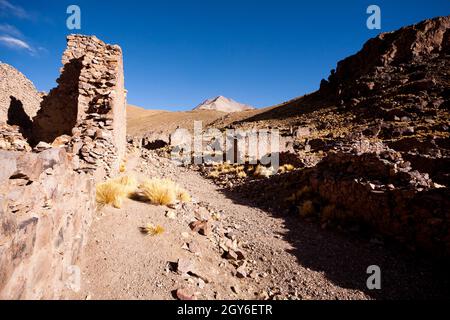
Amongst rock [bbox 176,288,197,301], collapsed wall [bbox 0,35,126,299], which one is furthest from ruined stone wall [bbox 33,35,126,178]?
rock [bbox 176,288,197,301]

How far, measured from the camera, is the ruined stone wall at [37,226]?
8.25 ft

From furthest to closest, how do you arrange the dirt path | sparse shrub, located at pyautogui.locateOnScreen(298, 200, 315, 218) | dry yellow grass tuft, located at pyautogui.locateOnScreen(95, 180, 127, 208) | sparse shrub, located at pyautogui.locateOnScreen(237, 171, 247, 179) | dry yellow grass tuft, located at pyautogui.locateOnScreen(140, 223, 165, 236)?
1. sparse shrub, located at pyautogui.locateOnScreen(237, 171, 247, 179)
2. sparse shrub, located at pyautogui.locateOnScreen(298, 200, 315, 218)
3. dry yellow grass tuft, located at pyautogui.locateOnScreen(95, 180, 127, 208)
4. dry yellow grass tuft, located at pyautogui.locateOnScreen(140, 223, 165, 236)
5. the dirt path

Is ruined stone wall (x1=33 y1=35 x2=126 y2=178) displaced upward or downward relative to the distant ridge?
downward

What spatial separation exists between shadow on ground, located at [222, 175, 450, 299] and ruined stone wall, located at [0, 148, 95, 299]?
4.39 metres

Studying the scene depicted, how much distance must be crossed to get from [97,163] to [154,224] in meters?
2.49

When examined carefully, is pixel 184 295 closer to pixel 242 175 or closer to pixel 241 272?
pixel 241 272

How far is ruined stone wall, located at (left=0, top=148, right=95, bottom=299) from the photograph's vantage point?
252 cm

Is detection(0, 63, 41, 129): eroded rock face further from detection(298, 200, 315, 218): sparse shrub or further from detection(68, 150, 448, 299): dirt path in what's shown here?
detection(298, 200, 315, 218): sparse shrub

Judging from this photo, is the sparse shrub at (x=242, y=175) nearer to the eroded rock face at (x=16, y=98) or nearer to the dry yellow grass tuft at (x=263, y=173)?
the dry yellow grass tuft at (x=263, y=173)

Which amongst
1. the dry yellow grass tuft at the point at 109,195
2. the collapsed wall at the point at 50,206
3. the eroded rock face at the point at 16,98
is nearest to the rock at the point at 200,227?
the dry yellow grass tuft at the point at 109,195

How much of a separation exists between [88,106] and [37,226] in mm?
7051

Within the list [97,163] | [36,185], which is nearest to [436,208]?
[36,185]

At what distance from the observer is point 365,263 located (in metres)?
5.68

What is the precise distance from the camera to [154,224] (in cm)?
597
